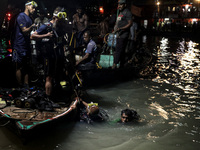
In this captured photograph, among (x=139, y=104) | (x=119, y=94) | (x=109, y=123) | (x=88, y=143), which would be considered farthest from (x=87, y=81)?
(x=88, y=143)

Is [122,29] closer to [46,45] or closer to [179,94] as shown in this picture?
[179,94]

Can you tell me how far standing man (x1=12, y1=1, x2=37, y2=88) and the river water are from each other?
2008mm

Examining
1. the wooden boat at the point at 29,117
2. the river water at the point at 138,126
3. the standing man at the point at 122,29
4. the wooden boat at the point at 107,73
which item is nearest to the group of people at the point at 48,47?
the river water at the point at 138,126

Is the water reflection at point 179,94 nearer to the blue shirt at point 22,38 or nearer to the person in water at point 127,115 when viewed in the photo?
the person in water at point 127,115

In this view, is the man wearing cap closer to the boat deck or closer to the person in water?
the boat deck

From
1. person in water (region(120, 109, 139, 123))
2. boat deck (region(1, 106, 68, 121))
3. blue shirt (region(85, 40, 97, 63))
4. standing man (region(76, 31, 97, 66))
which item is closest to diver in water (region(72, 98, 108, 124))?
person in water (region(120, 109, 139, 123))

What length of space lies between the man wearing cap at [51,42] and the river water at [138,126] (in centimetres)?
130

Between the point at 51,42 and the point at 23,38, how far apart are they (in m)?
1.21

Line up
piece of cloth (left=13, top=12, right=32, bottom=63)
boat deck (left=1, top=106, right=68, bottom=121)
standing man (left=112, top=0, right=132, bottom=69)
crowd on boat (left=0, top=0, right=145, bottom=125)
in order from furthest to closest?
1. standing man (left=112, top=0, right=132, bottom=69)
2. piece of cloth (left=13, top=12, right=32, bottom=63)
3. crowd on boat (left=0, top=0, right=145, bottom=125)
4. boat deck (left=1, top=106, right=68, bottom=121)

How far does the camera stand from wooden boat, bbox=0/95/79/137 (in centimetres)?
356

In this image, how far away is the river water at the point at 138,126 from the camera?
3.84m

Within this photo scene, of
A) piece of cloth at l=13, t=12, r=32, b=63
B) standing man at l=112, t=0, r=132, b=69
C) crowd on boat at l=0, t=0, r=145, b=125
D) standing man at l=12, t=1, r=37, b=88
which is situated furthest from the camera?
standing man at l=112, t=0, r=132, b=69

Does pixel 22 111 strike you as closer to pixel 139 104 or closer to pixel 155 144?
pixel 155 144

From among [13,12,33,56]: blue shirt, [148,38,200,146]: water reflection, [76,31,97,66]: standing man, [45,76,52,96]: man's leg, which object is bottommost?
[148,38,200,146]: water reflection
